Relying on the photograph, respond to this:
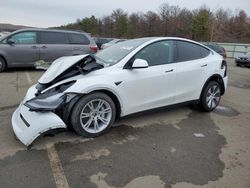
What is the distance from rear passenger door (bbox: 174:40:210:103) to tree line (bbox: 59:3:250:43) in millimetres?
46162

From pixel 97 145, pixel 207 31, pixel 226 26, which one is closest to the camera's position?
pixel 97 145

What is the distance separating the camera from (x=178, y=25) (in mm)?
54062

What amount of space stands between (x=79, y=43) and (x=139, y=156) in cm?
815

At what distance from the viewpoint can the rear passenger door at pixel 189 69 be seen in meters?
4.96

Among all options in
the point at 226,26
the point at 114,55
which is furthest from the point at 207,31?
the point at 114,55

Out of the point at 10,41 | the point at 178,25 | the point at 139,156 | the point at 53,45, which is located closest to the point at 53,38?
the point at 53,45

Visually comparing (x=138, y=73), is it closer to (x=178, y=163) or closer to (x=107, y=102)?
(x=107, y=102)

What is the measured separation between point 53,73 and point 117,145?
153cm

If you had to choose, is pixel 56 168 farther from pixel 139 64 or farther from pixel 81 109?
pixel 139 64

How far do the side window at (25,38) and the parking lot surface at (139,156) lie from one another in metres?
5.44

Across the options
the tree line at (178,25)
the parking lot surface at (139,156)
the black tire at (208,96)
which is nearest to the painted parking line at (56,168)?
the parking lot surface at (139,156)

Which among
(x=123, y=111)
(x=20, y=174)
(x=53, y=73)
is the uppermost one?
(x=53, y=73)

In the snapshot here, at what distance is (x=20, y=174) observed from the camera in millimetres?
3025

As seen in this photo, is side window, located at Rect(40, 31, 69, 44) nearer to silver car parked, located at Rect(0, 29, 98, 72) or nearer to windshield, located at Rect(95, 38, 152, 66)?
silver car parked, located at Rect(0, 29, 98, 72)
